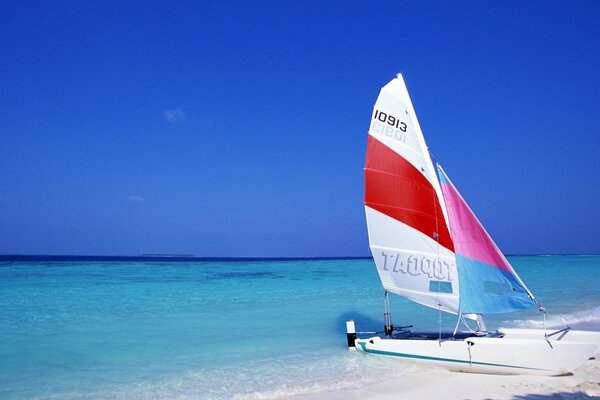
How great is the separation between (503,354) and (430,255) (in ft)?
7.14

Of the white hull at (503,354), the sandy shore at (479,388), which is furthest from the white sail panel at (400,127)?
the sandy shore at (479,388)

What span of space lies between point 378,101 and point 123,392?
719 centimetres

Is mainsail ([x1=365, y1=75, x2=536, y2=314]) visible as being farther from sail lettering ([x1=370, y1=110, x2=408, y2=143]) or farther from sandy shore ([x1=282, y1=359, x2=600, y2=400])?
sandy shore ([x1=282, y1=359, x2=600, y2=400])

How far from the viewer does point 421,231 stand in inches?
339

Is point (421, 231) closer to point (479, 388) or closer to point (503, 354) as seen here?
point (503, 354)

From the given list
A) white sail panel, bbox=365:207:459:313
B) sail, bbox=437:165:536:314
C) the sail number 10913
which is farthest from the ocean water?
the sail number 10913

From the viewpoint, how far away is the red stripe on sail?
27.8 ft

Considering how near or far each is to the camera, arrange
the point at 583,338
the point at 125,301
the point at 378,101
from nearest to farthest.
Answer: the point at 583,338
the point at 378,101
the point at 125,301

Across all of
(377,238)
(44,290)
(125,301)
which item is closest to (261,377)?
(377,238)

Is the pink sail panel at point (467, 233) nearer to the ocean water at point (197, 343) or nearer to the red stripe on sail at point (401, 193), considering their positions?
the red stripe on sail at point (401, 193)

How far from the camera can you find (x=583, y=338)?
7.41m

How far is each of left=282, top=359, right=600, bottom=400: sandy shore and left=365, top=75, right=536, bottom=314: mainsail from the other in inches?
53.9

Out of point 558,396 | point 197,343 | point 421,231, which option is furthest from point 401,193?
point 197,343

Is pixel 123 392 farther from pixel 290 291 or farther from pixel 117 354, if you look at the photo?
pixel 290 291
